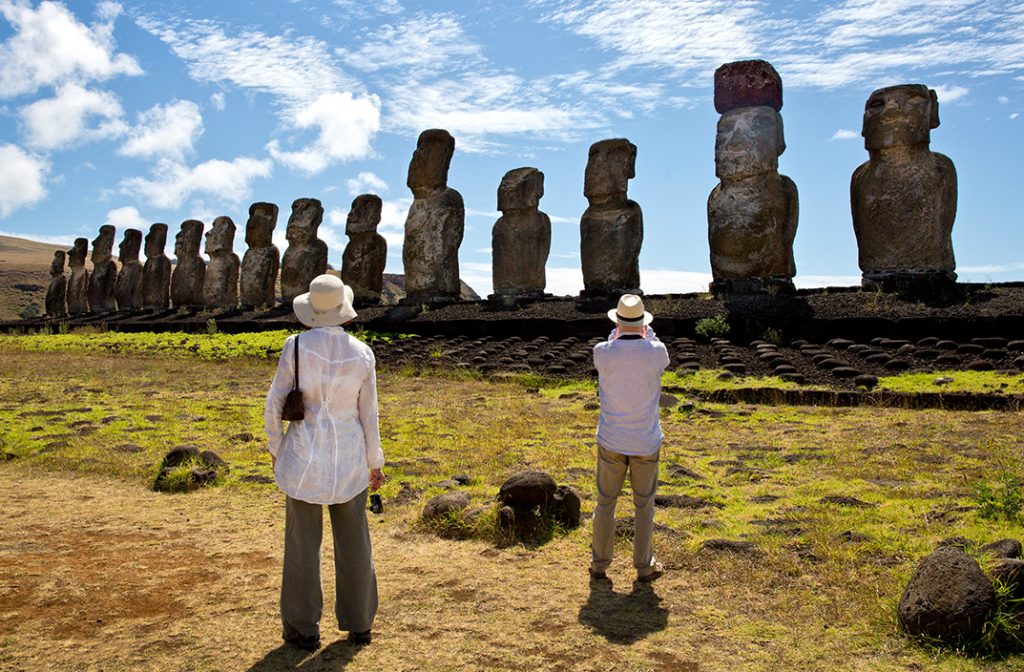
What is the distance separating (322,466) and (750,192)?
12.6 metres

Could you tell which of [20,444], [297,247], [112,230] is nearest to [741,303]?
[20,444]

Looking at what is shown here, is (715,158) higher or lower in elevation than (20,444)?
higher

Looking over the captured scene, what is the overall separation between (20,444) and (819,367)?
835cm

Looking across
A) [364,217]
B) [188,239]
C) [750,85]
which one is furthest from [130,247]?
[750,85]

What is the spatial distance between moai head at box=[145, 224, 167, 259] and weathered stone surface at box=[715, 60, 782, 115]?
863 inches

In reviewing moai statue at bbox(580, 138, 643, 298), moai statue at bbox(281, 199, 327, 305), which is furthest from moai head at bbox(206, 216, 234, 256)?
moai statue at bbox(580, 138, 643, 298)

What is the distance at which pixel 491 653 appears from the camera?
3.54m

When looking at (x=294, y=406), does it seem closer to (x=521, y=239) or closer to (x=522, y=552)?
(x=522, y=552)

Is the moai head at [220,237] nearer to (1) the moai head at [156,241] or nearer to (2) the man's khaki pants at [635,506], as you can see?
(1) the moai head at [156,241]

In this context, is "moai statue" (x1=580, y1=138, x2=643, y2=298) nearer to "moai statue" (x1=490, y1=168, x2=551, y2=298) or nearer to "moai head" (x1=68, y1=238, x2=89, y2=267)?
"moai statue" (x1=490, y1=168, x2=551, y2=298)

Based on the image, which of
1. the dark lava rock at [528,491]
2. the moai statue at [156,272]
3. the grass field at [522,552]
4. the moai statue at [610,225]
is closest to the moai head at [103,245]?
the moai statue at [156,272]

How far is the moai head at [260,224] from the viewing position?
25.9 m

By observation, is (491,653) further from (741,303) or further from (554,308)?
(554,308)

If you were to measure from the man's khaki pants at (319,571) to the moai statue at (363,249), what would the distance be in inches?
724
